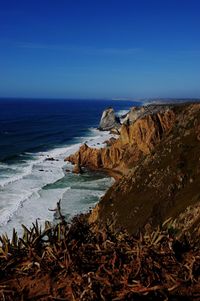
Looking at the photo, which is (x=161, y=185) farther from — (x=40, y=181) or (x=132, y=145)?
(x=132, y=145)

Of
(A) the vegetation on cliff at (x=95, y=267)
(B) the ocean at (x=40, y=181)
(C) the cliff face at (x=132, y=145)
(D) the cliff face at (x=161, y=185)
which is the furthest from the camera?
(C) the cliff face at (x=132, y=145)

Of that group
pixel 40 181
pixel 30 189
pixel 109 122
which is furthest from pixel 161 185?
pixel 109 122

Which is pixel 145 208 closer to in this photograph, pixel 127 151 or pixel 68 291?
pixel 68 291

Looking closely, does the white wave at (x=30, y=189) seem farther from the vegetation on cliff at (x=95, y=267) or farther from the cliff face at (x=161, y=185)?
the vegetation on cliff at (x=95, y=267)

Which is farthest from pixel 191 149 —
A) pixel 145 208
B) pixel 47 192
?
pixel 47 192

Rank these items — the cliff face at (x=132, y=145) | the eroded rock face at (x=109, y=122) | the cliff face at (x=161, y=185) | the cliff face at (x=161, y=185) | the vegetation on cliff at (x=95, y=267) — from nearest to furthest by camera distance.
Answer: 1. the vegetation on cliff at (x=95, y=267)
2. the cliff face at (x=161, y=185)
3. the cliff face at (x=161, y=185)
4. the cliff face at (x=132, y=145)
5. the eroded rock face at (x=109, y=122)

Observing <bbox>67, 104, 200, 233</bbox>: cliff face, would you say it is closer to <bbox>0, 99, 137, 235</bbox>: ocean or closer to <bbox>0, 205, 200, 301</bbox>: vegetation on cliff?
<bbox>0, 99, 137, 235</bbox>: ocean

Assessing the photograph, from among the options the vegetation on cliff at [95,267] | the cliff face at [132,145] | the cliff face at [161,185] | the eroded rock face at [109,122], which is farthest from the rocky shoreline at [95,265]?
the eroded rock face at [109,122]

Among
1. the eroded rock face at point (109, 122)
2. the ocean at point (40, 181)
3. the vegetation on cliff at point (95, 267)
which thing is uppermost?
the vegetation on cliff at point (95, 267)
